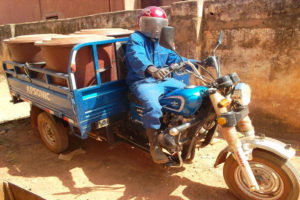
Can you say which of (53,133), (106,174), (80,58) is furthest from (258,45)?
(53,133)

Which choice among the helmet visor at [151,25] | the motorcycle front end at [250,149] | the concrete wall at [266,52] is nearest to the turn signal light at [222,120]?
the motorcycle front end at [250,149]

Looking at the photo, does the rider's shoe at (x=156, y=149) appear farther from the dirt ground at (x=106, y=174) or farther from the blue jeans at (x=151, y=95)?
the dirt ground at (x=106, y=174)

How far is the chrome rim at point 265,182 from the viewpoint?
242 cm

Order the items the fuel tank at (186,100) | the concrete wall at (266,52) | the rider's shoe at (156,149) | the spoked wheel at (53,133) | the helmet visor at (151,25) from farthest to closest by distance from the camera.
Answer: the concrete wall at (266,52), the spoked wheel at (53,133), the helmet visor at (151,25), the rider's shoe at (156,149), the fuel tank at (186,100)

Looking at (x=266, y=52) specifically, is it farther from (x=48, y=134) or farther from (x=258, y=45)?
(x=48, y=134)

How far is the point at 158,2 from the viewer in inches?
428

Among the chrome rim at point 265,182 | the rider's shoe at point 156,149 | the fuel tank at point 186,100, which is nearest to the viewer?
the chrome rim at point 265,182

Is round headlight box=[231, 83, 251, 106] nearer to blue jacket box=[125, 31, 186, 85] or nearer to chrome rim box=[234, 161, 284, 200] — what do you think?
chrome rim box=[234, 161, 284, 200]

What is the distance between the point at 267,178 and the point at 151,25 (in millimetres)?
2066

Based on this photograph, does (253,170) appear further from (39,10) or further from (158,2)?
(39,10)

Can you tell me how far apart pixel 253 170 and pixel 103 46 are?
2237 millimetres

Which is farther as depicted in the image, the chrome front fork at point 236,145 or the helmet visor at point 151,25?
the helmet visor at point 151,25

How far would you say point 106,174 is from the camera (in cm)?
334

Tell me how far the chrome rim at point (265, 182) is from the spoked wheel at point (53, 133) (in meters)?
2.51
